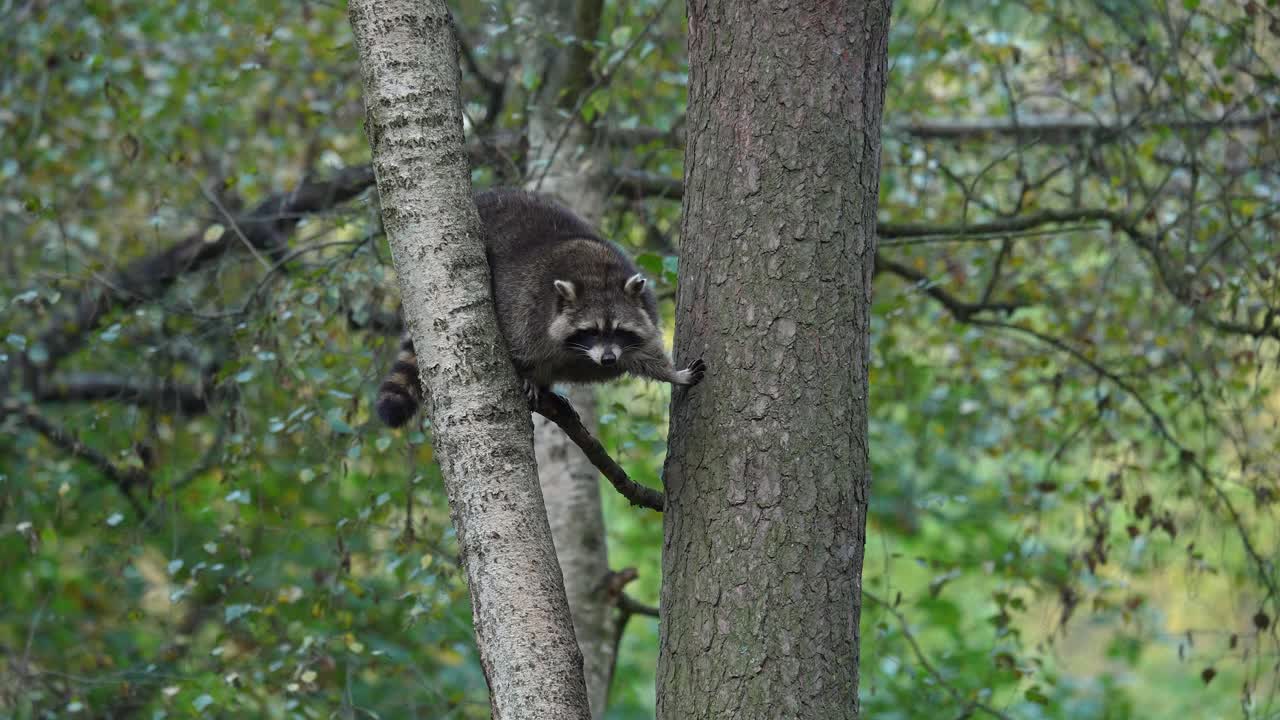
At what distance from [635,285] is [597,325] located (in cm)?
24

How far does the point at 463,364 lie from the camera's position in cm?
281

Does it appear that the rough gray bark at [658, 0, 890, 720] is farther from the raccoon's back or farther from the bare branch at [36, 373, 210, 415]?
the bare branch at [36, 373, 210, 415]

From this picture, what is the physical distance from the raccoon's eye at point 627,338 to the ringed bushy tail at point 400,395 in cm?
72

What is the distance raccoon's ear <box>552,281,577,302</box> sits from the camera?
13.8 ft

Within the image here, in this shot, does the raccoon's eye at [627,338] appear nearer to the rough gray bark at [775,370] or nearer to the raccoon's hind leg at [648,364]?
the raccoon's hind leg at [648,364]

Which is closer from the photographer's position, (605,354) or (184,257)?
(605,354)

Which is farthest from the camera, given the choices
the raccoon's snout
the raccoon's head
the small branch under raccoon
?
the raccoon's head

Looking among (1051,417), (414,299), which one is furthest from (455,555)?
(1051,417)

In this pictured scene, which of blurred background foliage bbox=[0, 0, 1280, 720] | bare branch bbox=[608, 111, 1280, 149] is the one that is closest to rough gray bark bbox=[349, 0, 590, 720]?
blurred background foliage bbox=[0, 0, 1280, 720]

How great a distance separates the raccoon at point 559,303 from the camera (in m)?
4.18

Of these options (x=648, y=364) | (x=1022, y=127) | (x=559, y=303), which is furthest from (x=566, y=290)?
(x=1022, y=127)

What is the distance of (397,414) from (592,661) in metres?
2.02

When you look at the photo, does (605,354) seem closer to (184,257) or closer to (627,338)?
(627,338)

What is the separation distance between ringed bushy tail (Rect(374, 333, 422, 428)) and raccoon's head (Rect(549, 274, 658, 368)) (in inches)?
20.4
